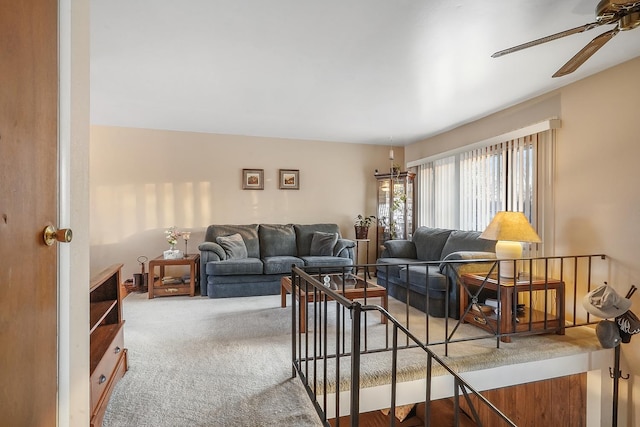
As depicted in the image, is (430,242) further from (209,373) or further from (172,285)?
(172,285)

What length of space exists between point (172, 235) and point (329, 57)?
132 inches

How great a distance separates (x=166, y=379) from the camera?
7.34 feet

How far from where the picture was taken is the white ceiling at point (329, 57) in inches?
82.7

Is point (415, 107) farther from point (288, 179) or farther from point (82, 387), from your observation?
point (82, 387)

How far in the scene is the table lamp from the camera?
306cm

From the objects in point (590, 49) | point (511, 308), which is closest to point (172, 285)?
point (511, 308)

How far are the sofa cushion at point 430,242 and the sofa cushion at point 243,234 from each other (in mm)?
2381

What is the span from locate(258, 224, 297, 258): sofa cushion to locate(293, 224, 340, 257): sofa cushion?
0.08 meters

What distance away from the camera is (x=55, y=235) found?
1028mm

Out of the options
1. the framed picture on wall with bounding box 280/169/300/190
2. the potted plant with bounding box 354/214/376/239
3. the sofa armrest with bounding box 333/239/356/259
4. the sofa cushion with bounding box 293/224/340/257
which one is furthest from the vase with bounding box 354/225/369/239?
the framed picture on wall with bounding box 280/169/300/190

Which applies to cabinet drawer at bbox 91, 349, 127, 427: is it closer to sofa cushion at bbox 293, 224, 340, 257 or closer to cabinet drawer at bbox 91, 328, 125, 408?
cabinet drawer at bbox 91, 328, 125, 408

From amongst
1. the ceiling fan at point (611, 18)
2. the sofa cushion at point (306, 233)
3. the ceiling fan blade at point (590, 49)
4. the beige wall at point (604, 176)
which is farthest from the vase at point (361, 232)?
the ceiling fan at point (611, 18)

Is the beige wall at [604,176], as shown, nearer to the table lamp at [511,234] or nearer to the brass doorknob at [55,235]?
the table lamp at [511,234]

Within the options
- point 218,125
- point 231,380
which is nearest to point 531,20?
point 231,380
